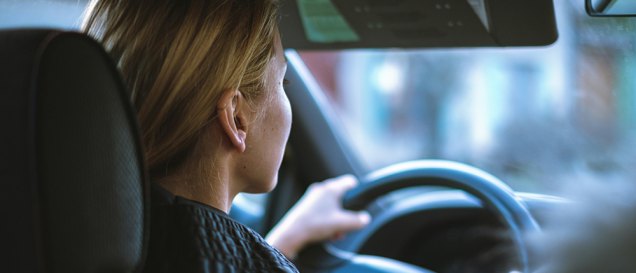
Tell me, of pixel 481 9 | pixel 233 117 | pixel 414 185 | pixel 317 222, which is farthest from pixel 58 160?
pixel 317 222

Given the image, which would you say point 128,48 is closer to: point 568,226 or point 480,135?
point 568,226

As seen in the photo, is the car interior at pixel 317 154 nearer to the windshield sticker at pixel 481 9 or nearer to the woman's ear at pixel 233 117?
the windshield sticker at pixel 481 9

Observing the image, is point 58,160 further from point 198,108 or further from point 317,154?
point 317,154

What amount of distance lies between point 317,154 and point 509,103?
6.85 metres

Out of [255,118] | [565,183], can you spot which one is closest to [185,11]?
[255,118]

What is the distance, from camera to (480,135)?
34.0 feet

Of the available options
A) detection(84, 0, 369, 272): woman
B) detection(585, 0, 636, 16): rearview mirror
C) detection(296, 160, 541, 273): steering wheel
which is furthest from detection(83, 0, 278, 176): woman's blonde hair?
detection(296, 160, 541, 273): steering wheel

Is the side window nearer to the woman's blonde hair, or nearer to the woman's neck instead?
the woman's blonde hair

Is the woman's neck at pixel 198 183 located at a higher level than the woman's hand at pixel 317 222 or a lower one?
higher

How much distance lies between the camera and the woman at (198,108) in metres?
1.17

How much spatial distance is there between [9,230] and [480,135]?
9.66 m

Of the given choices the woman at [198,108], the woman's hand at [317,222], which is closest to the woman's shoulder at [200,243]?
the woman at [198,108]

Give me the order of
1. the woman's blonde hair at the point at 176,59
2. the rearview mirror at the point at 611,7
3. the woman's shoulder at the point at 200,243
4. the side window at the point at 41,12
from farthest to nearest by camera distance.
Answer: the side window at the point at 41,12, the rearview mirror at the point at 611,7, the woman's blonde hair at the point at 176,59, the woman's shoulder at the point at 200,243

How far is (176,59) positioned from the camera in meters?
1.24
